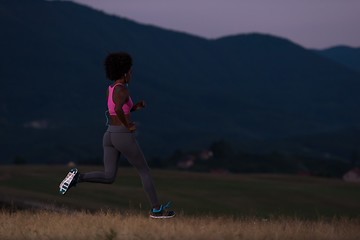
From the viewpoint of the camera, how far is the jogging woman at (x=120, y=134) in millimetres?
8656

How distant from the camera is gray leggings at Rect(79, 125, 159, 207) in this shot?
28.7 feet

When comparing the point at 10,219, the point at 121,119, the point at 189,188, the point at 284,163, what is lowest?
the point at 284,163

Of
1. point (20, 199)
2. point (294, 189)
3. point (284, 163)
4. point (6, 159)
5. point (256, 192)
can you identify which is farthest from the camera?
point (6, 159)

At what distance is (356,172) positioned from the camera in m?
78.6

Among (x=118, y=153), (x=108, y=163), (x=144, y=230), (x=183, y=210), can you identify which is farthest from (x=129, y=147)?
(x=183, y=210)

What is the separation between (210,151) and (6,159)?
106 m

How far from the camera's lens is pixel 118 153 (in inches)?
355

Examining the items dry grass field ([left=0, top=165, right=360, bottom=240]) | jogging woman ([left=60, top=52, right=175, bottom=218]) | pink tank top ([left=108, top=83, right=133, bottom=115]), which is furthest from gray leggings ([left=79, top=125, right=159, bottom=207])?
dry grass field ([left=0, top=165, right=360, bottom=240])

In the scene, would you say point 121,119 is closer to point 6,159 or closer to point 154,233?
point 154,233

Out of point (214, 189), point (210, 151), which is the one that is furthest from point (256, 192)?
point (210, 151)

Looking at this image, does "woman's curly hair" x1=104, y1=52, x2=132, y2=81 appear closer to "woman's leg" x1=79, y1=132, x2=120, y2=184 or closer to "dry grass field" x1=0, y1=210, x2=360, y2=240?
"woman's leg" x1=79, y1=132, x2=120, y2=184

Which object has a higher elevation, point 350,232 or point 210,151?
point 350,232

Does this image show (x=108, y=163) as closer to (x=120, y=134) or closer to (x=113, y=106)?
(x=120, y=134)

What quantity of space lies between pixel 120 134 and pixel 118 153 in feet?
1.32
